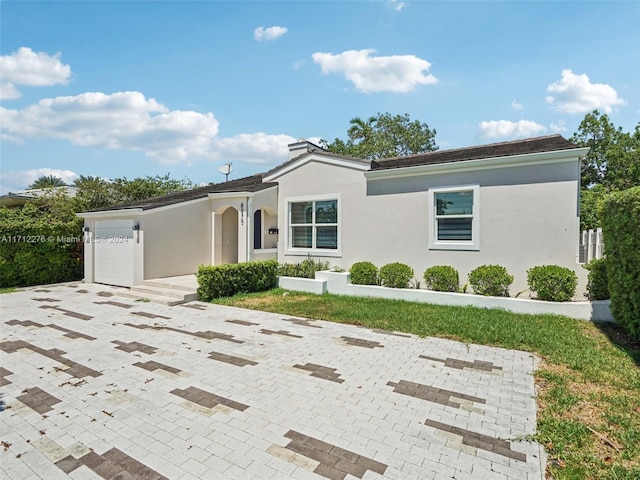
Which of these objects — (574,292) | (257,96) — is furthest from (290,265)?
(574,292)

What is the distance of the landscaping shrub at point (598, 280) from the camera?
802 centimetres

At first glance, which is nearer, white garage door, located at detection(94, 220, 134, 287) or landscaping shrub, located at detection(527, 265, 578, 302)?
landscaping shrub, located at detection(527, 265, 578, 302)

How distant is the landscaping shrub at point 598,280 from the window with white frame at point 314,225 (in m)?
7.35

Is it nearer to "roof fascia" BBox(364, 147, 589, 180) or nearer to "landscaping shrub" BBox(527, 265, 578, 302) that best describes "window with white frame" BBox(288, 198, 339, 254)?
"roof fascia" BBox(364, 147, 589, 180)

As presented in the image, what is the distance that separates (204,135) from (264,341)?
1602 centimetres

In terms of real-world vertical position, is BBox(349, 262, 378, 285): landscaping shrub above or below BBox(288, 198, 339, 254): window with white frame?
below

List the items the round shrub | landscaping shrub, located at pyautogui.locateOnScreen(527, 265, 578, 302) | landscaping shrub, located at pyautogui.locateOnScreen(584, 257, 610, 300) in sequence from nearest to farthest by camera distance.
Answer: landscaping shrub, located at pyautogui.locateOnScreen(584, 257, 610, 300)
landscaping shrub, located at pyautogui.locateOnScreen(527, 265, 578, 302)
the round shrub

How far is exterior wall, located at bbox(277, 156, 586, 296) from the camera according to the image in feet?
29.0

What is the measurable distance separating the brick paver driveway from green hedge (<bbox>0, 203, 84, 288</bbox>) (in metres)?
8.33

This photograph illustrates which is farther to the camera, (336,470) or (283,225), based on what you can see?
(283,225)

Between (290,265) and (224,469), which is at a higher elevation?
(290,265)

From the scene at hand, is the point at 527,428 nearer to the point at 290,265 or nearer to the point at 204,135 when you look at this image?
the point at 290,265

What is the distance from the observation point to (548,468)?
2.99 meters

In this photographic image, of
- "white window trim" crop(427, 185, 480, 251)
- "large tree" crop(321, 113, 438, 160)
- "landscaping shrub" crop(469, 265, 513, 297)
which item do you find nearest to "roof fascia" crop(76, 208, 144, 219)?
"white window trim" crop(427, 185, 480, 251)
